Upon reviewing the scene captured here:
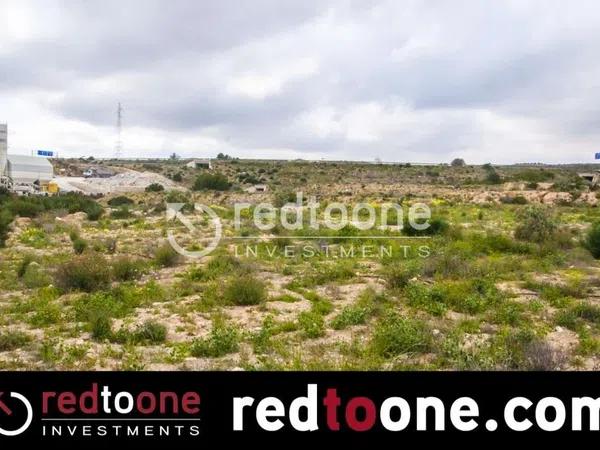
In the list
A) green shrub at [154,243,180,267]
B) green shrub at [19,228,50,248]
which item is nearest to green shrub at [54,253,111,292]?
green shrub at [154,243,180,267]

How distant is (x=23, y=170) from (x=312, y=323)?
5694cm

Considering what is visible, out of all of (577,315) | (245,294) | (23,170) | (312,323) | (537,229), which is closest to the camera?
(312,323)

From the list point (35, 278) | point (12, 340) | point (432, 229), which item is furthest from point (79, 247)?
point (432, 229)

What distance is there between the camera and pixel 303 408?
11.8 feet

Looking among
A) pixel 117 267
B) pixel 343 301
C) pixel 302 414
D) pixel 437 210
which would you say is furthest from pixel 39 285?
pixel 437 210

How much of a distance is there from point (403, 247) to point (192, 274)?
6.27 m

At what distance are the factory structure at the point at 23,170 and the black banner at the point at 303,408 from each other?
162ft

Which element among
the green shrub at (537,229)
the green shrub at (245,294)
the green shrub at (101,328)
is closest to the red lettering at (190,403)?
the green shrub at (101,328)

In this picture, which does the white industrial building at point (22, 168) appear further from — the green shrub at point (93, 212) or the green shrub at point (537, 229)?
the green shrub at point (537, 229)

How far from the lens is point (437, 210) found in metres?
26.0

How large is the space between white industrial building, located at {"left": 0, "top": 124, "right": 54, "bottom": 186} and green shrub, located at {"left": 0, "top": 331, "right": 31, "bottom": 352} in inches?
1911

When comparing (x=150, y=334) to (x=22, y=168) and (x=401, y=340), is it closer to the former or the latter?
(x=401, y=340)

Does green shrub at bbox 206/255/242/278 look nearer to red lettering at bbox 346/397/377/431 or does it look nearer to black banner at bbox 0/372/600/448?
black banner at bbox 0/372/600/448

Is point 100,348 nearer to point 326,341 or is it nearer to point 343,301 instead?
point 326,341
